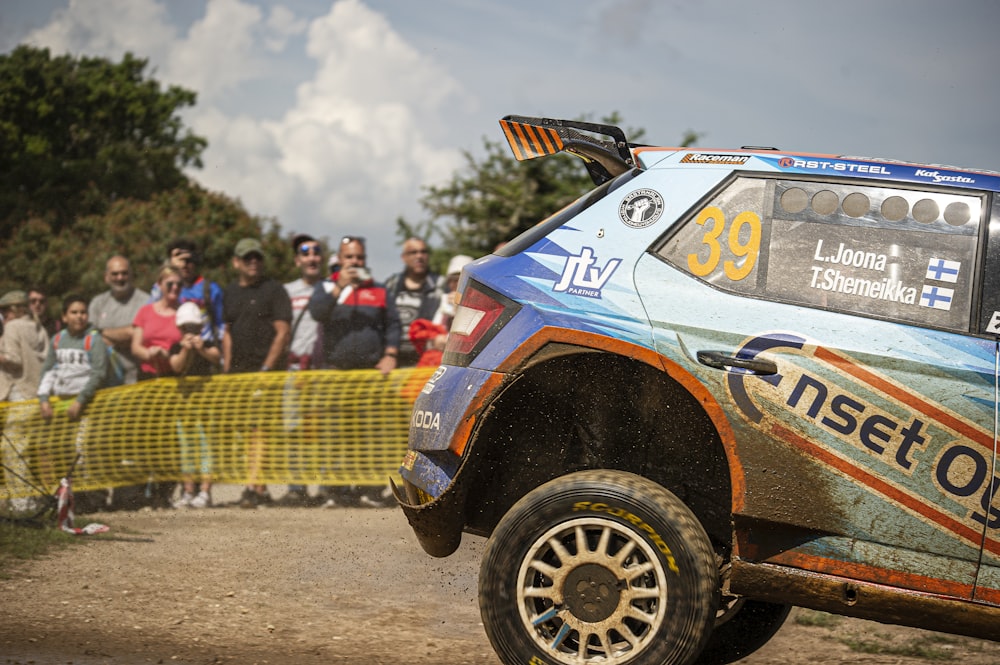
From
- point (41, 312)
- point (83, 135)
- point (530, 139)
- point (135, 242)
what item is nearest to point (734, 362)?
point (530, 139)

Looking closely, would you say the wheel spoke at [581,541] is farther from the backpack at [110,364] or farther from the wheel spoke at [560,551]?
the backpack at [110,364]

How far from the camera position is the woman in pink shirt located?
1012 centimetres

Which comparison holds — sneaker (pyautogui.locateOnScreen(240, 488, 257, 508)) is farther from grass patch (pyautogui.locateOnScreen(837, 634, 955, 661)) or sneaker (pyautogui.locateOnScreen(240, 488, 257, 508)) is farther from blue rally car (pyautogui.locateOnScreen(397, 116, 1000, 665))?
grass patch (pyautogui.locateOnScreen(837, 634, 955, 661))

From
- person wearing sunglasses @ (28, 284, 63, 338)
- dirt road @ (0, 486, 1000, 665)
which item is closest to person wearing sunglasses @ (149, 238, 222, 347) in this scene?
person wearing sunglasses @ (28, 284, 63, 338)

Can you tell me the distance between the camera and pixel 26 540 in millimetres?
7504

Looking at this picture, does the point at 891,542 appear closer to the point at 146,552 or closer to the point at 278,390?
the point at 146,552

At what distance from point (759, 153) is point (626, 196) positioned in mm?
521

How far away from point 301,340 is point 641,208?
20.8ft

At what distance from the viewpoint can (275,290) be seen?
10234 mm

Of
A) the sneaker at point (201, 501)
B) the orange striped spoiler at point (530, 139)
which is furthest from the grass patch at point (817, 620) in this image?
the sneaker at point (201, 501)

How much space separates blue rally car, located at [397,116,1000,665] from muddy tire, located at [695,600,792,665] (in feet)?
2.27

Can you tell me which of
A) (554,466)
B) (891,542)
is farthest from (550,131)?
(891,542)

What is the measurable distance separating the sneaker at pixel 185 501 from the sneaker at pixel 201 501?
0.05ft

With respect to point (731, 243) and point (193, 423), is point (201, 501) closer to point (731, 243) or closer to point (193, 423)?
point (193, 423)
